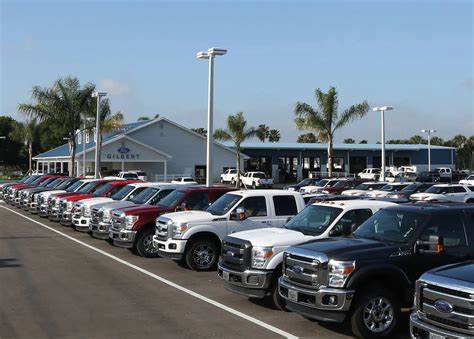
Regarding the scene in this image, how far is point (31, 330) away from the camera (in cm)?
839

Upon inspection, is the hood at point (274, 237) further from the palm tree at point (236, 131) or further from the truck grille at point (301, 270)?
the palm tree at point (236, 131)

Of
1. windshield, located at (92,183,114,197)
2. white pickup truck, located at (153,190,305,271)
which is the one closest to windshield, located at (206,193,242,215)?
white pickup truck, located at (153,190,305,271)

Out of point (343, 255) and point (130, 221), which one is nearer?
point (343, 255)

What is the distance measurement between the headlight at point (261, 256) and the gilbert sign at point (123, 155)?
4747 cm

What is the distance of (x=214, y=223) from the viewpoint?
13367 millimetres

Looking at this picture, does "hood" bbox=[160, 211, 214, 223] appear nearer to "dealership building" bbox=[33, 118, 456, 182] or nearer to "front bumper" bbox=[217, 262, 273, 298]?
"front bumper" bbox=[217, 262, 273, 298]

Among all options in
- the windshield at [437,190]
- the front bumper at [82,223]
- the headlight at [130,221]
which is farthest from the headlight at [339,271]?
the windshield at [437,190]

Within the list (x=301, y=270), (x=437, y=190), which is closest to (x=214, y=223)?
(x=301, y=270)

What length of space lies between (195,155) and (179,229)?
168 feet

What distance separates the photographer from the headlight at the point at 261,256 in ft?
32.2

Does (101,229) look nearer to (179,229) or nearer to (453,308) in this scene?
(179,229)

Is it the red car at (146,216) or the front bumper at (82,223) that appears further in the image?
the front bumper at (82,223)

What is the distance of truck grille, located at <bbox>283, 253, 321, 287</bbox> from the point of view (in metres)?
8.25

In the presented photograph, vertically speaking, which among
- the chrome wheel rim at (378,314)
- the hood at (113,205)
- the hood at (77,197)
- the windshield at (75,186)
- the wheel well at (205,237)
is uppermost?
the windshield at (75,186)
